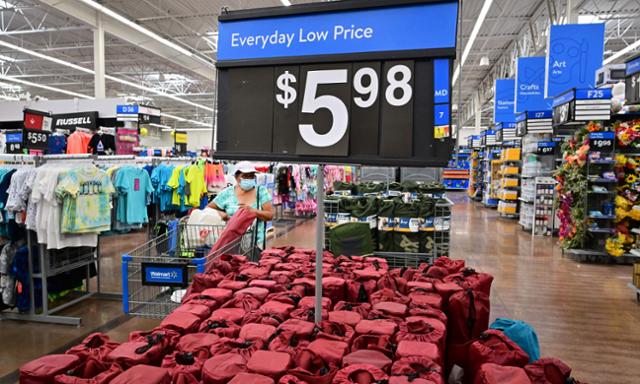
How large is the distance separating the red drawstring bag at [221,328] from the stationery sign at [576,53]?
9.52m

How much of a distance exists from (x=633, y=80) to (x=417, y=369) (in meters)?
5.69

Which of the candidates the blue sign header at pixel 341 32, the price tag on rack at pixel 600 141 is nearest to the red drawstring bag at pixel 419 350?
the blue sign header at pixel 341 32

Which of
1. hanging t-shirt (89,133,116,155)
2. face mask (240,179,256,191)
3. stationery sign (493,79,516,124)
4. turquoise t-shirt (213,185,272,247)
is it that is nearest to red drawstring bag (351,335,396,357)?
turquoise t-shirt (213,185,272,247)

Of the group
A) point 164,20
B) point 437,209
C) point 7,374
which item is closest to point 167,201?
point 7,374

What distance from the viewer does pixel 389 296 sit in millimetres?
2174

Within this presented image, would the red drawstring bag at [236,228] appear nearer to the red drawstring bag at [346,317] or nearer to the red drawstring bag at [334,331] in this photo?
the red drawstring bag at [346,317]

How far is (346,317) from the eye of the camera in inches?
74.9

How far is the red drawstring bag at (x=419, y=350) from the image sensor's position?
155 cm

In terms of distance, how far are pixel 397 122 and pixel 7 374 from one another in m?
3.67

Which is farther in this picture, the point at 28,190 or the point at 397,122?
the point at 28,190

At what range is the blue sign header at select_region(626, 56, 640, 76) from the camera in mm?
5320

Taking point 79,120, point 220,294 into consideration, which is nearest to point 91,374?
point 220,294

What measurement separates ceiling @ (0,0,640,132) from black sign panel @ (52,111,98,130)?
9.64 feet

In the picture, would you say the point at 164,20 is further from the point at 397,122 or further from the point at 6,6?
the point at 397,122
